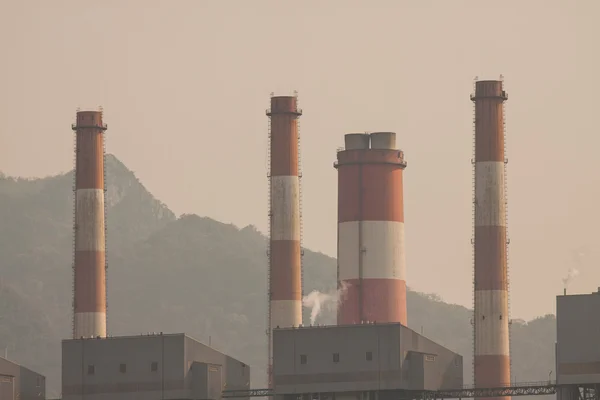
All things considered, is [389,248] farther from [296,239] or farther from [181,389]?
[181,389]

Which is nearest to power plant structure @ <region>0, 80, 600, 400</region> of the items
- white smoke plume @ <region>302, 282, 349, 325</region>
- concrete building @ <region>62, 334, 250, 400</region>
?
concrete building @ <region>62, 334, 250, 400</region>

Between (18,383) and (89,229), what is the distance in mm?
11325

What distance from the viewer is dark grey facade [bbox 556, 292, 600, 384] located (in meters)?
59.6

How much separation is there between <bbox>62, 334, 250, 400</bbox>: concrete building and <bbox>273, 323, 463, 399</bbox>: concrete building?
3.94m

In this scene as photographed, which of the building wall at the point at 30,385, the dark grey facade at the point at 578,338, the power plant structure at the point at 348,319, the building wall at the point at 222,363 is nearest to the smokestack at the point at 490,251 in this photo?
the power plant structure at the point at 348,319

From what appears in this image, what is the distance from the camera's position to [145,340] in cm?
6600

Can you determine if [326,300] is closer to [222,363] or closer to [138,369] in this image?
[222,363]

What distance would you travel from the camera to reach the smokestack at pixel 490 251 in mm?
70562

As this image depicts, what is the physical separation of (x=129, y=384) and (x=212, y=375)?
141 inches

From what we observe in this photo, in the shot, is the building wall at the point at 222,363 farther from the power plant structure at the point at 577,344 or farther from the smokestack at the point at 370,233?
the power plant structure at the point at 577,344

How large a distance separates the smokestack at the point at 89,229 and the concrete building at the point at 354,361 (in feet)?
59.3

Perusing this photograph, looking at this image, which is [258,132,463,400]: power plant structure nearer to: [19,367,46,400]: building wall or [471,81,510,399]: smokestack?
[471,81,510,399]: smokestack

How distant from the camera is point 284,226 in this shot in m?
77.6

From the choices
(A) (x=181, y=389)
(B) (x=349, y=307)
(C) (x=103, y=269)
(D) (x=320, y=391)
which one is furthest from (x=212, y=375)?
(C) (x=103, y=269)
